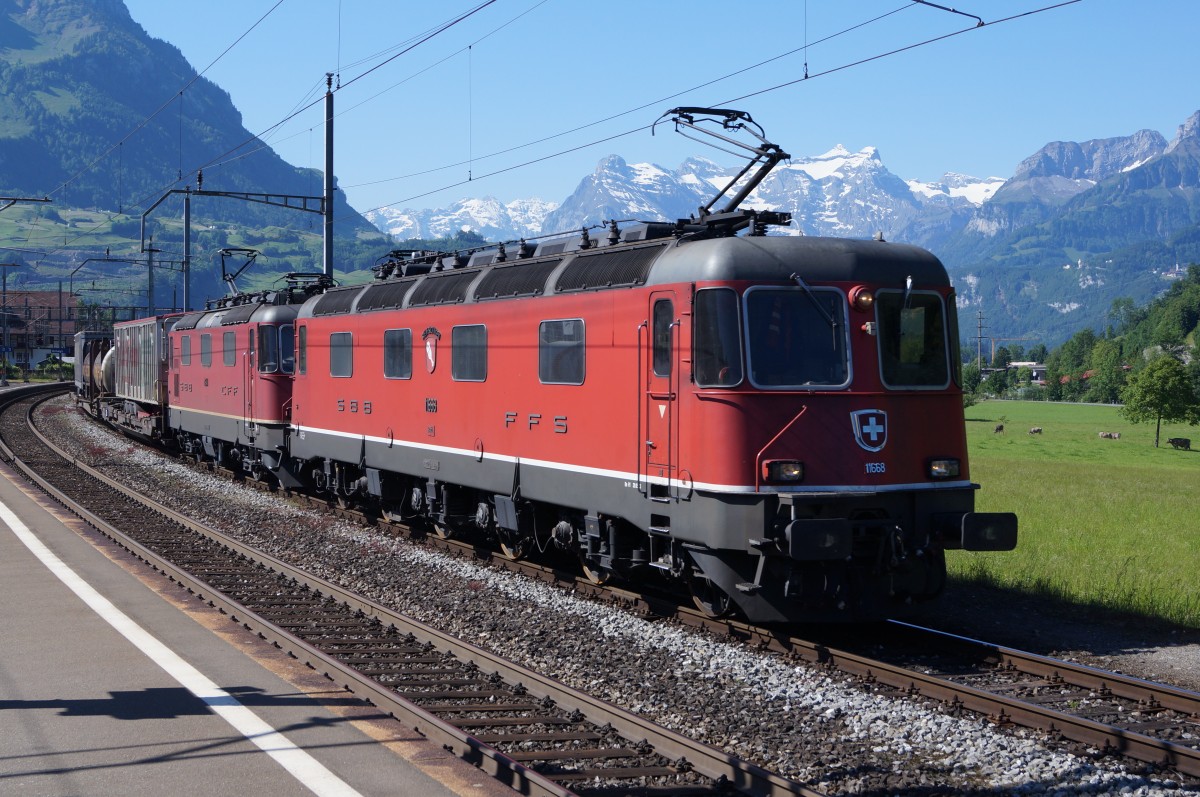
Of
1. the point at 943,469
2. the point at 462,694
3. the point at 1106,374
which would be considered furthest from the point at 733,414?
the point at 1106,374

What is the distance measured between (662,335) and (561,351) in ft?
7.02

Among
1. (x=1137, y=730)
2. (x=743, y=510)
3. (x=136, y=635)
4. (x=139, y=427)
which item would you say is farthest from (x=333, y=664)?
(x=139, y=427)

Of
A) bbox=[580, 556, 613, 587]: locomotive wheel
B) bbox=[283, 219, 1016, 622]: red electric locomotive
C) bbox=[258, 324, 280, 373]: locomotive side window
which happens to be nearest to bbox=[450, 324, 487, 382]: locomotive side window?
bbox=[283, 219, 1016, 622]: red electric locomotive

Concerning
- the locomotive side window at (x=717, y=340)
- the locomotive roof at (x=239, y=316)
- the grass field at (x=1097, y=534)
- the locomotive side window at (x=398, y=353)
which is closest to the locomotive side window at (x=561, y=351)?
the locomotive side window at (x=717, y=340)

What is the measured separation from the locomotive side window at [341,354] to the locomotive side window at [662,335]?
9.00 metres

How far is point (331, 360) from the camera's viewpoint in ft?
65.4

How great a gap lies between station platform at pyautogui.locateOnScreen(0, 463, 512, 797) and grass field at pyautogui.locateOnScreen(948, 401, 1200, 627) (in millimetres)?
8194

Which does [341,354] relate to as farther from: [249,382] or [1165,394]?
[1165,394]

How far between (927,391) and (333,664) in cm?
573

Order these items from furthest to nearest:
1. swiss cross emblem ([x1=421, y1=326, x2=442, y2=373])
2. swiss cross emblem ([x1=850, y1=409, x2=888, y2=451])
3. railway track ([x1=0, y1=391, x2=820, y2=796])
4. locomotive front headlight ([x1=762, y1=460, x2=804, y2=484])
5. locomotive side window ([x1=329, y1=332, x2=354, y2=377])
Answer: locomotive side window ([x1=329, y1=332, x2=354, y2=377]) → swiss cross emblem ([x1=421, y1=326, x2=442, y2=373]) → swiss cross emblem ([x1=850, y1=409, x2=888, y2=451]) → locomotive front headlight ([x1=762, y1=460, x2=804, y2=484]) → railway track ([x1=0, y1=391, x2=820, y2=796])

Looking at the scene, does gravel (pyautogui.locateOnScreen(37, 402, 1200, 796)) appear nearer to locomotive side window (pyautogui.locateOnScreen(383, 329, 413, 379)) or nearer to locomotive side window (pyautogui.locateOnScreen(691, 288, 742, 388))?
locomotive side window (pyautogui.locateOnScreen(691, 288, 742, 388))

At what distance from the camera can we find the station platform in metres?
6.66

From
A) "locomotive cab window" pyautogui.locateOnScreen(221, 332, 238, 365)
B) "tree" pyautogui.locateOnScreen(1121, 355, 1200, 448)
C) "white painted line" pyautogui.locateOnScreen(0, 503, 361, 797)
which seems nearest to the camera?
"white painted line" pyautogui.locateOnScreen(0, 503, 361, 797)

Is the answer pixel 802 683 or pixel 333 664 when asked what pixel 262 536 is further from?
pixel 802 683
